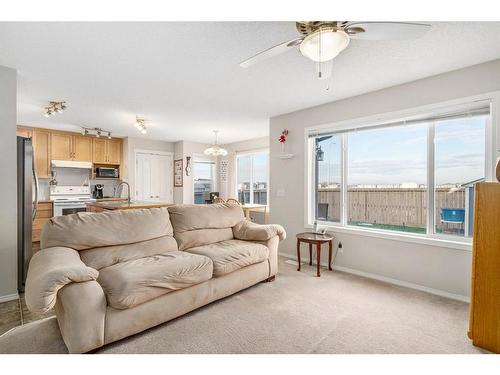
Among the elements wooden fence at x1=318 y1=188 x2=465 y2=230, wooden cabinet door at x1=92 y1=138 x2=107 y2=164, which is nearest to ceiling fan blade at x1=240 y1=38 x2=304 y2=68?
wooden fence at x1=318 y1=188 x2=465 y2=230

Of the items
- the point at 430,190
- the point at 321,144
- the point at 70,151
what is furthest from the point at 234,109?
the point at 70,151

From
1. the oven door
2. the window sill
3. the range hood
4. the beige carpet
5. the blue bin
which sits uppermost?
the range hood

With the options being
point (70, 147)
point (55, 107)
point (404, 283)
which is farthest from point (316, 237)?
point (70, 147)

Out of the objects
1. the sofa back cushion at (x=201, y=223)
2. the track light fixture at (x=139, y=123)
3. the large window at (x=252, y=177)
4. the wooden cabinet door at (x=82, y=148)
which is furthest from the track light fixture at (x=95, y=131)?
the sofa back cushion at (x=201, y=223)

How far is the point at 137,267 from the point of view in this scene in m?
2.02

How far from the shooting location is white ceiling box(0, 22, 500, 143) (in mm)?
1969

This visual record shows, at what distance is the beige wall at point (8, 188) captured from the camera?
2535 millimetres

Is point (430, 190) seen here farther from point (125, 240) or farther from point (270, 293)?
point (125, 240)

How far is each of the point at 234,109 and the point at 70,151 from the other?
404 centimetres

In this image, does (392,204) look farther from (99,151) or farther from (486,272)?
(99,151)

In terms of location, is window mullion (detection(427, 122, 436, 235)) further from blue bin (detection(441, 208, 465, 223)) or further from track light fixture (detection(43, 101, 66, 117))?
track light fixture (detection(43, 101, 66, 117))

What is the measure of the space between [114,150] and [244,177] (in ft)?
10.9

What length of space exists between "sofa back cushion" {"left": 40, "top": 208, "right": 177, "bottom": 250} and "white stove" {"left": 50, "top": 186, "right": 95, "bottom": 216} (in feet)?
11.6

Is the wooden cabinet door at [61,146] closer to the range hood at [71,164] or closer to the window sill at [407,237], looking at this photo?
the range hood at [71,164]
